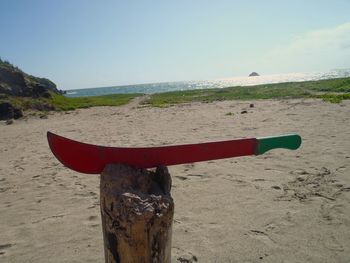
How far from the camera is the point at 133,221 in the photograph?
5.69ft

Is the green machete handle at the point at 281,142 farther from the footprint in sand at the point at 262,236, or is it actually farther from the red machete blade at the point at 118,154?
the footprint in sand at the point at 262,236

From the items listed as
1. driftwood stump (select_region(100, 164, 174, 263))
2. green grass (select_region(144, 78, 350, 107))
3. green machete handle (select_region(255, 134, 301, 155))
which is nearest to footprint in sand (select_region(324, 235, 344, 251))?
green machete handle (select_region(255, 134, 301, 155))

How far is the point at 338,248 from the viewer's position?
308 cm

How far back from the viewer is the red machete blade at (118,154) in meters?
2.07

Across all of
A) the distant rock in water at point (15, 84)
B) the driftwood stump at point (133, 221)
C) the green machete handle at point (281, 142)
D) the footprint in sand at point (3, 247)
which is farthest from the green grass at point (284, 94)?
the driftwood stump at point (133, 221)

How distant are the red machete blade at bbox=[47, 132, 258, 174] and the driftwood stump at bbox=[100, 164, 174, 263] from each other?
0.48ft

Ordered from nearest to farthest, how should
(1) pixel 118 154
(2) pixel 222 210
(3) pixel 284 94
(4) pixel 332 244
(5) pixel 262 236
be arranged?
(1) pixel 118 154 < (4) pixel 332 244 < (5) pixel 262 236 < (2) pixel 222 210 < (3) pixel 284 94

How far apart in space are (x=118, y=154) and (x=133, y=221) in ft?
1.72

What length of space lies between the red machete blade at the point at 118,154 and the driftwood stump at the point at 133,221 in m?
0.15

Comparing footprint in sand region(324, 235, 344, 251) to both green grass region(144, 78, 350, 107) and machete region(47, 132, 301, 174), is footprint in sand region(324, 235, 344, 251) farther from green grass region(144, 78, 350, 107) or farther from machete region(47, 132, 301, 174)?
green grass region(144, 78, 350, 107)

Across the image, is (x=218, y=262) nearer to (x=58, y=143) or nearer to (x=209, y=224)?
(x=209, y=224)

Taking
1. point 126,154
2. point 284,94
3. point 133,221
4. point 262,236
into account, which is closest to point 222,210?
point 262,236

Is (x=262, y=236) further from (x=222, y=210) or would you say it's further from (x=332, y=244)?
(x=222, y=210)

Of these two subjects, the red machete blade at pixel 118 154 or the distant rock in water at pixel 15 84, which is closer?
the red machete blade at pixel 118 154
